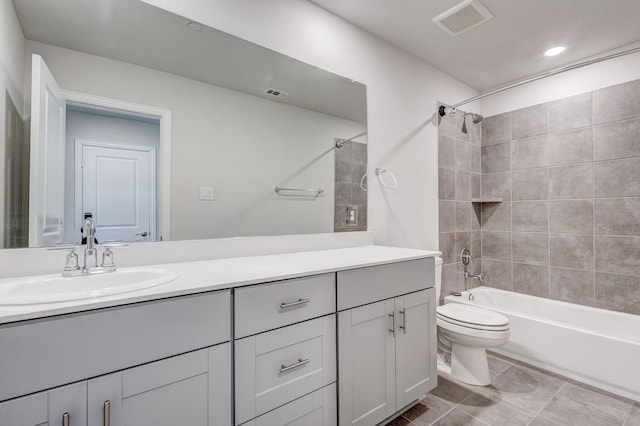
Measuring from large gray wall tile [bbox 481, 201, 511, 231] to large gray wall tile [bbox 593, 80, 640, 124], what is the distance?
98cm

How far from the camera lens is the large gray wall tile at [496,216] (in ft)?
9.76

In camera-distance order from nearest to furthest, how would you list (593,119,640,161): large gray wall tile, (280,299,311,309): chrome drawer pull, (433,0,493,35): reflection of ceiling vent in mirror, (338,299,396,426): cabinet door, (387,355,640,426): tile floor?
(280,299,311,309): chrome drawer pull, (338,299,396,426): cabinet door, (387,355,640,426): tile floor, (433,0,493,35): reflection of ceiling vent in mirror, (593,119,640,161): large gray wall tile

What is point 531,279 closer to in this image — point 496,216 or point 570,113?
point 496,216

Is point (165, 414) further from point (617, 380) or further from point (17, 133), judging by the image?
point (617, 380)

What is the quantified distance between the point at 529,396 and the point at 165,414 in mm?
2118

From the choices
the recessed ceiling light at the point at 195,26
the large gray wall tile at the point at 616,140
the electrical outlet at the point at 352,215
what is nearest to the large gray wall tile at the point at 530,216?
the large gray wall tile at the point at 616,140

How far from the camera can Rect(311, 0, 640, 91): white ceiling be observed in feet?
6.20

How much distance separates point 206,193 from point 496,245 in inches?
113

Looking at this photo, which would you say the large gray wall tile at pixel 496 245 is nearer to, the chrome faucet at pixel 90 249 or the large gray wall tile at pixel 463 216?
the large gray wall tile at pixel 463 216

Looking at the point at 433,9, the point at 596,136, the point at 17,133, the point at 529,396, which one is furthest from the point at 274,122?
the point at 596,136

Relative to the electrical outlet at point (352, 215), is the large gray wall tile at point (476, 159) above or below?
above

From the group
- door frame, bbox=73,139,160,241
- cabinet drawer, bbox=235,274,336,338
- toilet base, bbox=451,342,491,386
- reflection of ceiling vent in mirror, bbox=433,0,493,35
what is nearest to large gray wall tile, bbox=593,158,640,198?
reflection of ceiling vent in mirror, bbox=433,0,493,35

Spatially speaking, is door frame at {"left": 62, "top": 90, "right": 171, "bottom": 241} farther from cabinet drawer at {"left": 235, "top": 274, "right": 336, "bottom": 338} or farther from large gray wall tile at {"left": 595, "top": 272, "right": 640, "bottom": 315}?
large gray wall tile at {"left": 595, "top": 272, "right": 640, "bottom": 315}

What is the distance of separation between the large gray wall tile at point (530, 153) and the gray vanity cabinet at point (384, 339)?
1858 millimetres
